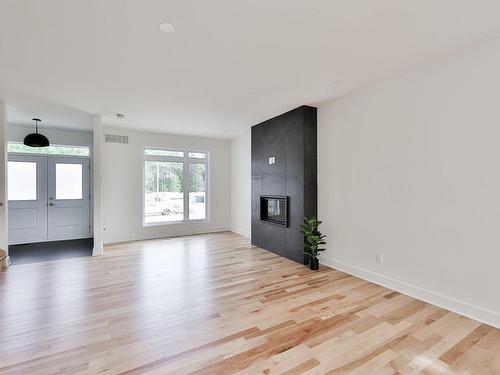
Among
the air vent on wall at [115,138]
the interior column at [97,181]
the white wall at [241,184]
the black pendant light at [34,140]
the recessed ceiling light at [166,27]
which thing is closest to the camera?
the recessed ceiling light at [166,27]

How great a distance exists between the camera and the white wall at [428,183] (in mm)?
2434

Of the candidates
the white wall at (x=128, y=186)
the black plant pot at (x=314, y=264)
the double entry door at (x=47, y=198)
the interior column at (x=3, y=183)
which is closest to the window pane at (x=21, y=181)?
the double entry door at (x=47, y=198)

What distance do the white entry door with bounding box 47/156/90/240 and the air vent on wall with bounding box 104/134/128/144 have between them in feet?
3.55

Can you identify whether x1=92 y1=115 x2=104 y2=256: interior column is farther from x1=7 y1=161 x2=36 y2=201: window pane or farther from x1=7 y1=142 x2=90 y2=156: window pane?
x1=7 y1=161 x2=36 y2=201: window pane

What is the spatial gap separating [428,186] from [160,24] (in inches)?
125

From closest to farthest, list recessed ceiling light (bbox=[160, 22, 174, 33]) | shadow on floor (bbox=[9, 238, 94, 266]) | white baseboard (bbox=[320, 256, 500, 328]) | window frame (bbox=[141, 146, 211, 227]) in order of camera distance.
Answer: recessed ceiling light (bbox=[160, 22, 174, 33])
white baseboard (bbox=[320, 256, 500, 328])
shadow on floor (bbox=[9, 238, 94, 266])
window frame (bbox=[141, 146, 211, 227])

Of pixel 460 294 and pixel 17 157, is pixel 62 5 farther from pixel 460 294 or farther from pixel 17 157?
pixel 17 157

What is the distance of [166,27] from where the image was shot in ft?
7.09

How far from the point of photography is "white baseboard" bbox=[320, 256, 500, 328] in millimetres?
2412

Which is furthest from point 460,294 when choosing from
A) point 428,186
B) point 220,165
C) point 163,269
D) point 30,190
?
point 30,190

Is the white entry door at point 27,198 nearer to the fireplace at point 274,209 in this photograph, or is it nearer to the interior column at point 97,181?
the interior column at point 97,181

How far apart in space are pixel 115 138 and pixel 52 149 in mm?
1546

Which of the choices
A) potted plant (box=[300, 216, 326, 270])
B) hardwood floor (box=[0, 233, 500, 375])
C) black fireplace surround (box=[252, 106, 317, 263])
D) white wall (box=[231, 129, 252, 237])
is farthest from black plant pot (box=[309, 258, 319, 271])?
white wall (box=[231, 129, 252, 237])

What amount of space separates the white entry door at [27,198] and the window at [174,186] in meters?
2.27
